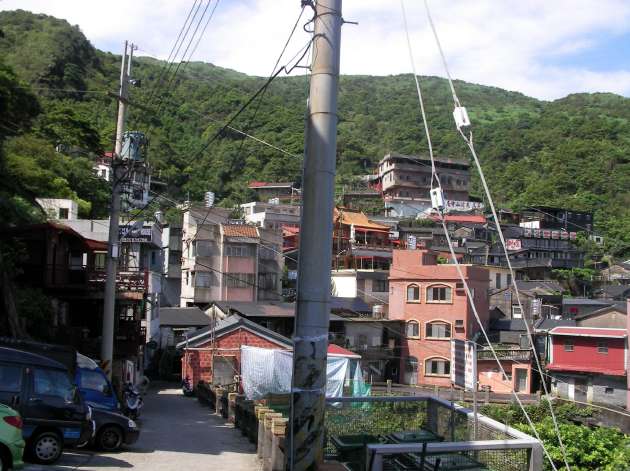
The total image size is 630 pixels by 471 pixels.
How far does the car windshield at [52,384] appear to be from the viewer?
11023mm

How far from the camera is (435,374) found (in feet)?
147

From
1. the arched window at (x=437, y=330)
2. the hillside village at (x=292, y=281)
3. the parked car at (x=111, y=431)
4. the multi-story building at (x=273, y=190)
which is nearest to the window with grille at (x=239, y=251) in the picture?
the hillside village at (x=292, y=281)

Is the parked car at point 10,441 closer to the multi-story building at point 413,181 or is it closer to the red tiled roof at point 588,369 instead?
the red tiled roof at point 588,369

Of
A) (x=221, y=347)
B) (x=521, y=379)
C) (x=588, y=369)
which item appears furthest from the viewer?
(x=521, y=379)

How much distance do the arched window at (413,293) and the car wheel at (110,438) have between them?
35279 mm

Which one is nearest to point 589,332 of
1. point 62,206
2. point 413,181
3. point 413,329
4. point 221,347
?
point 413,329

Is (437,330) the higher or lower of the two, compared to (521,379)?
higher

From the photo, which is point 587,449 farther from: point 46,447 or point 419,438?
point 46,447

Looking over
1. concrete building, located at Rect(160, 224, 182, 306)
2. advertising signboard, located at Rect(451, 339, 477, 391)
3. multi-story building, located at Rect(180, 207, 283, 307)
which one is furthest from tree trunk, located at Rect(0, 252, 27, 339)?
concrete building, located at Rect(160, 224, 182, 306)

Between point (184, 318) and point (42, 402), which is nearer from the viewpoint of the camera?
point (42, 402)

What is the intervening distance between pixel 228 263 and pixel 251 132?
4797 cm

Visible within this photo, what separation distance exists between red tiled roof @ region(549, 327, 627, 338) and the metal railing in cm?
3413

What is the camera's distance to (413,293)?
47.0m

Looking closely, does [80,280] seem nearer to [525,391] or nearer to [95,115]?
[525,391]
